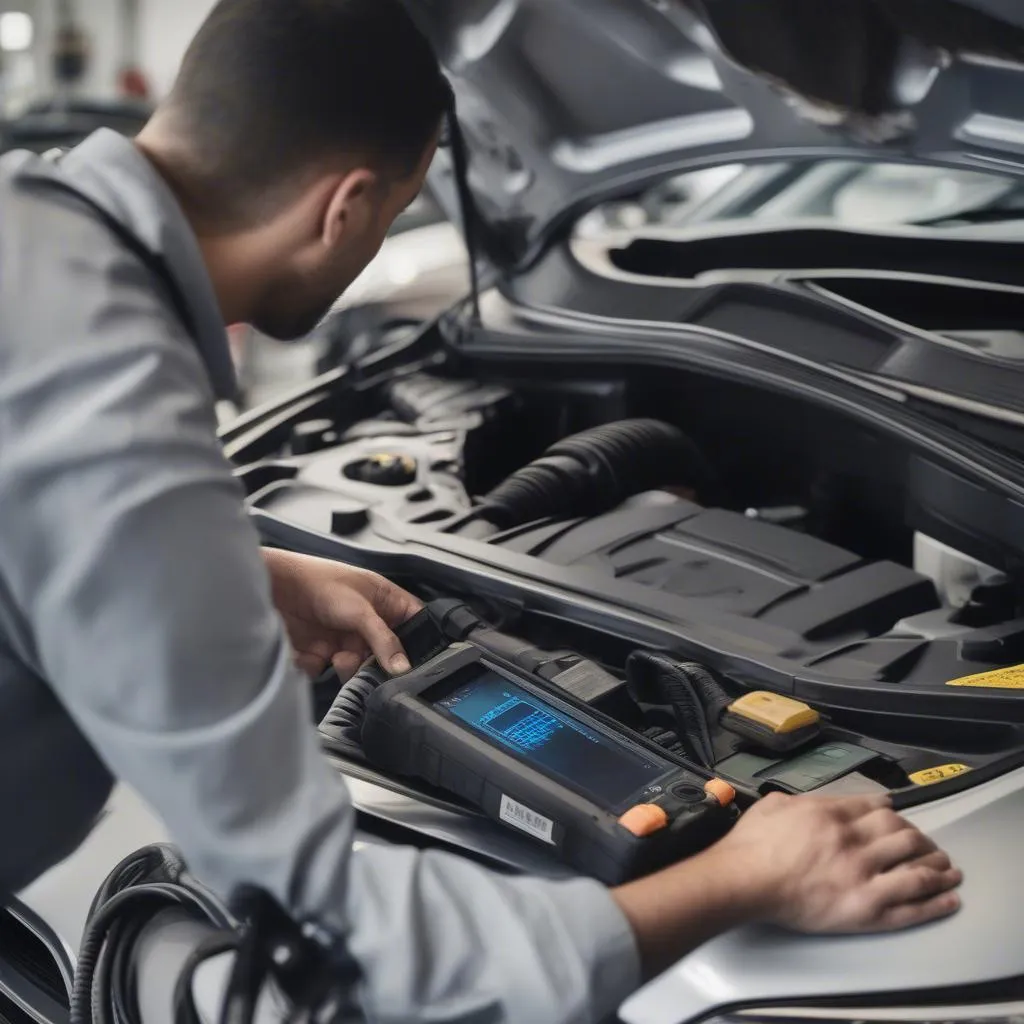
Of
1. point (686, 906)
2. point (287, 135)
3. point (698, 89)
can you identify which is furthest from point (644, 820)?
point (698, 89)

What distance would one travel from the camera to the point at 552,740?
0.97m

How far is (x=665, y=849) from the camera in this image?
0.86 m

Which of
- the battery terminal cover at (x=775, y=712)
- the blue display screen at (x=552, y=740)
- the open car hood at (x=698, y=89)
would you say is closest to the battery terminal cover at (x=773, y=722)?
the battery terminal cover at (x=775, y=712)

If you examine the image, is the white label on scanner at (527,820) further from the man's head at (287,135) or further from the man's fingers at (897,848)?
the man's head at (287,135)

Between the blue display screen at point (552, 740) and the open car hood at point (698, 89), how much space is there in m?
0.72

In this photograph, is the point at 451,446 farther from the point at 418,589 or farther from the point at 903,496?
the point at 903,496

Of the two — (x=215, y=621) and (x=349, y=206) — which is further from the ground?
(x=349, y=206)

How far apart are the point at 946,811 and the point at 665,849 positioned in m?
0.20

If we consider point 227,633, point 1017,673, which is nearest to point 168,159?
point 227,633

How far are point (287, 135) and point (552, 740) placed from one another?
467mm

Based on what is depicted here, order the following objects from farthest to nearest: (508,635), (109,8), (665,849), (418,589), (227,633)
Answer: (109,8)
(418,589)
(508,635)
(665,849)
(227,633)

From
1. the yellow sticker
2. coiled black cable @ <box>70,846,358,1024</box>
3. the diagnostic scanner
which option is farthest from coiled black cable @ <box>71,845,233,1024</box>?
the yellow sticker

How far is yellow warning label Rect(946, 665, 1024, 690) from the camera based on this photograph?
1.03 meters

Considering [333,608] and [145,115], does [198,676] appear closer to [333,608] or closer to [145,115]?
[333,608]
